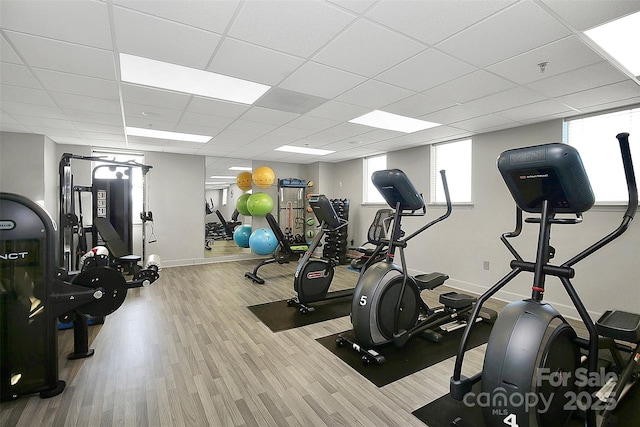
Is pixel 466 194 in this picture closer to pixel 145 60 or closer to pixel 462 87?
pixel 462 87

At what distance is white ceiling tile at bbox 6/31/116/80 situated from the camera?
2.10m

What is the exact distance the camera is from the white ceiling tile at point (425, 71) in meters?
2.31

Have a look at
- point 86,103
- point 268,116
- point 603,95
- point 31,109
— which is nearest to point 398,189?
point 268,116

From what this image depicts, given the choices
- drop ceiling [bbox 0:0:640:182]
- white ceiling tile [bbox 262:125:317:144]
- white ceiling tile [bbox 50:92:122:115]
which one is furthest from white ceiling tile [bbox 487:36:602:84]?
white ceiling tile [bbox 50:92:122:115]

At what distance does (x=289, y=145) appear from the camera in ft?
18.5

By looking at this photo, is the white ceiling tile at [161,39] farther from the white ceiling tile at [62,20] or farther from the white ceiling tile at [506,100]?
the white ceiling tile at [506,100]

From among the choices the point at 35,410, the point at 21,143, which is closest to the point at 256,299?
the point at 35,410

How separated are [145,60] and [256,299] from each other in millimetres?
3108

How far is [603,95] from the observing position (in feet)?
9.75

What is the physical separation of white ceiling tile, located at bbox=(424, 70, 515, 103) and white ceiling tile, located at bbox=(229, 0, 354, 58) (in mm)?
1355

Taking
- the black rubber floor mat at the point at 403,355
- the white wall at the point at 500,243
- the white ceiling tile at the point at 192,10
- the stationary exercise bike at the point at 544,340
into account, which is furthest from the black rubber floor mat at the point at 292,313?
the white ceiling tile at the point at 192,10

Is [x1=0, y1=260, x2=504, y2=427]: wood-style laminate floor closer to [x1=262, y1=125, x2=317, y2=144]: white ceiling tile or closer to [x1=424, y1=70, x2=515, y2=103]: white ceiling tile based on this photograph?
[x1=424, y1=70, x2=515, y2=103]: white ceiling tile

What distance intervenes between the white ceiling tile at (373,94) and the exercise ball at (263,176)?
3992mm

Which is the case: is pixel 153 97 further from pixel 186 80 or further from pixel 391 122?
pixel 391 122
